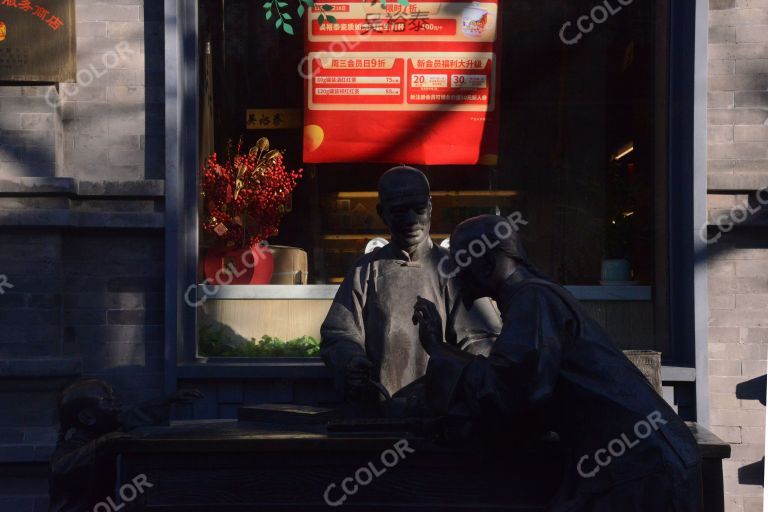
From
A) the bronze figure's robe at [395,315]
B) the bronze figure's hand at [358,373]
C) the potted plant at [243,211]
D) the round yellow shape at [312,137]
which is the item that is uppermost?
the round yellow shape at [312,137]

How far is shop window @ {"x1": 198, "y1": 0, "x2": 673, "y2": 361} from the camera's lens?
285 inches

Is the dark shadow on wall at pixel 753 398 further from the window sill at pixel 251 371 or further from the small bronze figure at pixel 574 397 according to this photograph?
the small bronze figure at pixel 574 397

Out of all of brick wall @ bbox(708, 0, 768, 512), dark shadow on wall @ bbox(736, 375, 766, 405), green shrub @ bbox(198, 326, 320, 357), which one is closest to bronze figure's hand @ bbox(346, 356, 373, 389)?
green shrub @ bbox(198, 326, 320, 357)

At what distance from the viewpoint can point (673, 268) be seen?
712cm

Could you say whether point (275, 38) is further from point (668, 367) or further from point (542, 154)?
point (668, 367)

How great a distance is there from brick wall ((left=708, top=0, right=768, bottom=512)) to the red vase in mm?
3040

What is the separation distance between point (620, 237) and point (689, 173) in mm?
665

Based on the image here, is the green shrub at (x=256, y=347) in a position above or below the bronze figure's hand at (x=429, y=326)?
below

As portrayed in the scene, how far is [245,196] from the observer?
7.29m

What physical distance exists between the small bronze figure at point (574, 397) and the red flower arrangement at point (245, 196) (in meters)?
3.75

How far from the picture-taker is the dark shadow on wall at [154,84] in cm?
699

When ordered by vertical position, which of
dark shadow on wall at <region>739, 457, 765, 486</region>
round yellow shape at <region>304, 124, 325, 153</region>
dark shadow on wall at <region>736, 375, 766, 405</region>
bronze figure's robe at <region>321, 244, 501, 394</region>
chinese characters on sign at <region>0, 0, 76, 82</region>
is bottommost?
dark shadow on wall at <region>739, 457, 765, 486</region>

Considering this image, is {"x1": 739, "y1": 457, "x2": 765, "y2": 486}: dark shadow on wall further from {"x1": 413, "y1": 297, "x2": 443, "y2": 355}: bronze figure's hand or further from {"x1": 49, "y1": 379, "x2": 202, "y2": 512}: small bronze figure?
{"x1": 49, "y1": 379, "x2": 202, "y2": 512}: small bronze figure

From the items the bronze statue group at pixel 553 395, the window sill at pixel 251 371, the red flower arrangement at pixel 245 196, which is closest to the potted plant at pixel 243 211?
the red flower arrangement at pixel 245 196
